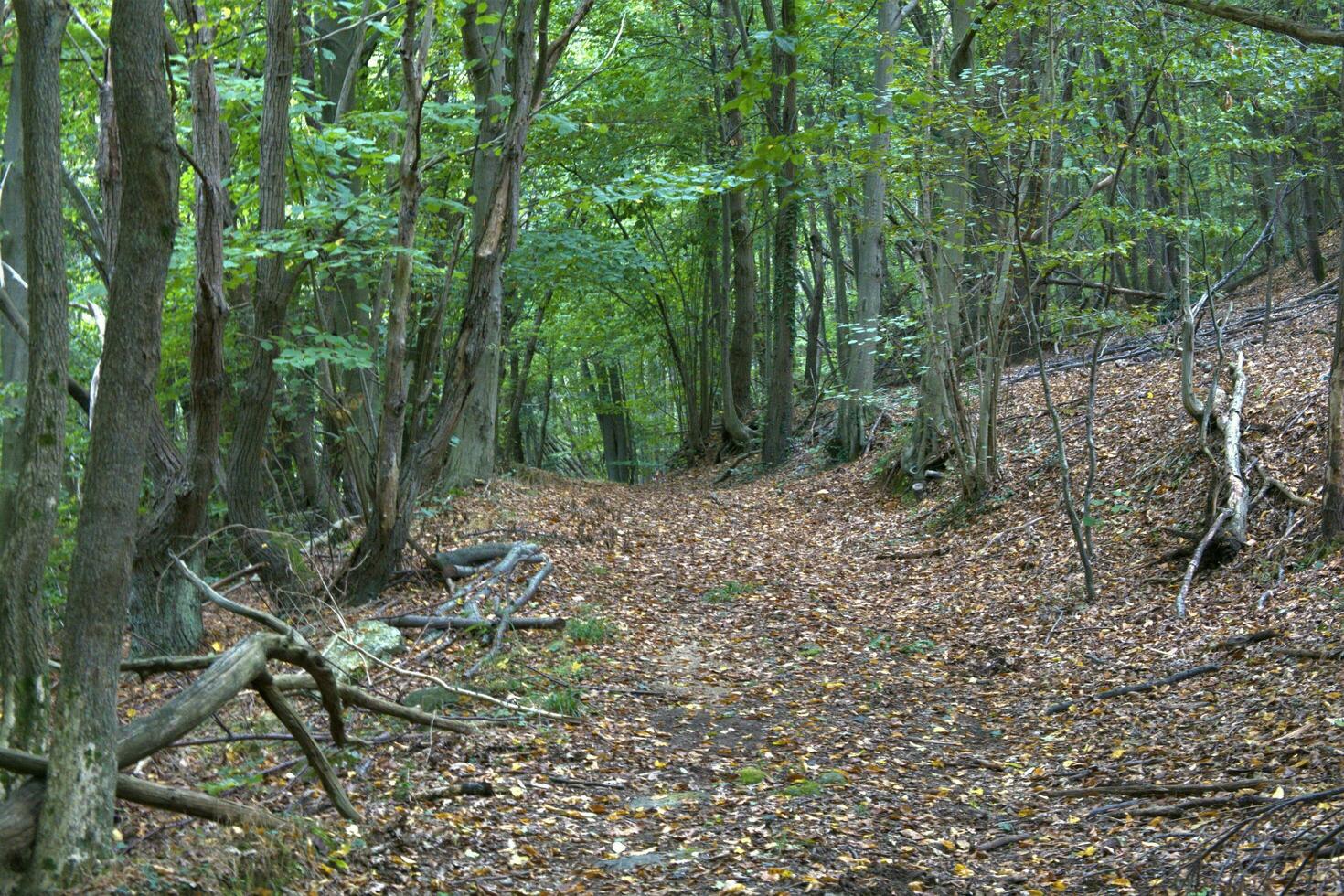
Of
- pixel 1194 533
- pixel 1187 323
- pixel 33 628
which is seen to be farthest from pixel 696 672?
pixel 1187 323

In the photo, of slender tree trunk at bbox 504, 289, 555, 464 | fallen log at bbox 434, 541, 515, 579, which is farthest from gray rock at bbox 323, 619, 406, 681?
slender tree trunk at bbox 504, 289, 555, 464

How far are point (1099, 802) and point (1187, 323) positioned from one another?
214 inches

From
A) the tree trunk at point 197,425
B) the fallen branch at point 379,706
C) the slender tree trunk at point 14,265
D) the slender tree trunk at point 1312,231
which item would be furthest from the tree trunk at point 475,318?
the slender tree trunk at point 1312,231

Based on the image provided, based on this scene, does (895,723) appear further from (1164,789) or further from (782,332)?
(782,332)

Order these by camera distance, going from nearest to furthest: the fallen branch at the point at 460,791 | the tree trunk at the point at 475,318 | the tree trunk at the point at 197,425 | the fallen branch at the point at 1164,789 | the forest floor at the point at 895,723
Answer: the forest floor at the point at 895,723 < the fallen branch at the point at 1164,789 < the fallen branch at the point at 460,791 < the tree trunk at the point at 197,425 < the tree trunk at the point at 475,318

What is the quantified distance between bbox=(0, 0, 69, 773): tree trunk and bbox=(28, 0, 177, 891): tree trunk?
2.45ft

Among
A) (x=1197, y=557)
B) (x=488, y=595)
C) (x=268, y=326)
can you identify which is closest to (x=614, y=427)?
(x=488, y=595)

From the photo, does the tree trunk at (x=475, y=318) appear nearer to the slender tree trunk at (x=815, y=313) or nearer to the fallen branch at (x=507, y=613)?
the fallen branch at (x=507, y=613)

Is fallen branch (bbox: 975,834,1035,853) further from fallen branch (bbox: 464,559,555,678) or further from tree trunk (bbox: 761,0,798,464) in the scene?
tree trunk (bbox: 761,0,798,464)

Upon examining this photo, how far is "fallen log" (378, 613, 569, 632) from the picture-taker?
8.08m

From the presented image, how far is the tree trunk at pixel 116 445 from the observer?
3.81 meters

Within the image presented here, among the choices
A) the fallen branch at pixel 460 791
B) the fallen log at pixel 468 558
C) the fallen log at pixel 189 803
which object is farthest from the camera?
the fallen log at pixel 468 558

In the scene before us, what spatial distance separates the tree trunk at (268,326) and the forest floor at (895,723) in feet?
3.12

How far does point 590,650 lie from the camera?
315 inches
